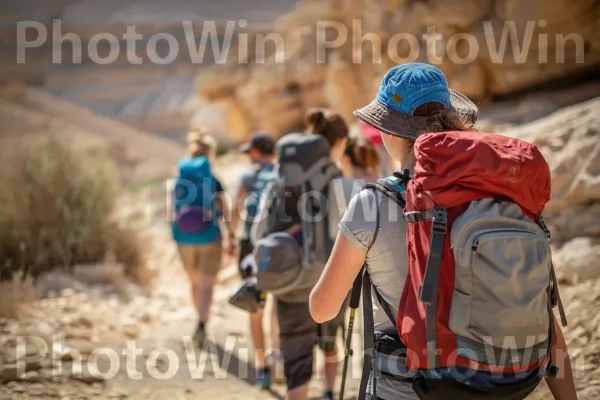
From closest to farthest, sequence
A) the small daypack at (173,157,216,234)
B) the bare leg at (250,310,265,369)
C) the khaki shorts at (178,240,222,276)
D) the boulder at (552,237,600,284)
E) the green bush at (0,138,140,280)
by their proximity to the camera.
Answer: the boulder at (552,237,600,284) → the bare leg at (250,310,265,369) → the small daypack at (173,157,216,234) → the khaki shorts at (178,240,222,276) → the green bush at (0,138,140,280)

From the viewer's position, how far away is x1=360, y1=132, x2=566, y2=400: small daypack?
4.21 feet

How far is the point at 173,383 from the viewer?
3.83 meters

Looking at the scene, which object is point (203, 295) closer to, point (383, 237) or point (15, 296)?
point (15, 296)

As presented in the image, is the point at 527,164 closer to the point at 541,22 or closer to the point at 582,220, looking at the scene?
the point at 582,220

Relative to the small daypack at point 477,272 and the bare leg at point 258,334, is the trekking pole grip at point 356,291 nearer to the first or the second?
the small daypack at point 477,272

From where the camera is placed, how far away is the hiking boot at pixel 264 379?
3822 millimetres

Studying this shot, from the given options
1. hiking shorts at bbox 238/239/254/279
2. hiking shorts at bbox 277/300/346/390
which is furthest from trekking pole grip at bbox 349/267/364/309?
hiking shorts at bbox 238/239/254/279

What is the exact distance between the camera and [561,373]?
1576 millimetres

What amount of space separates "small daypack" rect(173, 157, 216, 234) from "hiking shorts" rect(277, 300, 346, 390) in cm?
180

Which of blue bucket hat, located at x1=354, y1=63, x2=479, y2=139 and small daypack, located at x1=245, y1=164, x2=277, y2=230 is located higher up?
blue bucket hat, located at x1=354, y1=63, x2=479, y2=139

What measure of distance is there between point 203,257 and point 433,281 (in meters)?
3.52

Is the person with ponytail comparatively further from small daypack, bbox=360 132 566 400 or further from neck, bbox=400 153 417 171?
small daypack, bbox=360 132 566 400

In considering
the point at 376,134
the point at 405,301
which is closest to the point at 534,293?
the point at 405,301

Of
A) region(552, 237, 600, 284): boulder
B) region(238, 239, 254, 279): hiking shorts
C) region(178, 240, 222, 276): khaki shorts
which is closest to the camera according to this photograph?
region(552, 237, 600, 284): boulder
